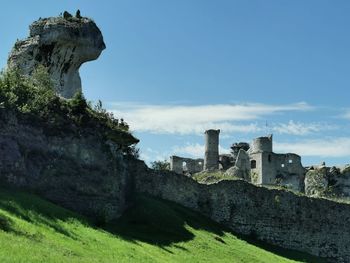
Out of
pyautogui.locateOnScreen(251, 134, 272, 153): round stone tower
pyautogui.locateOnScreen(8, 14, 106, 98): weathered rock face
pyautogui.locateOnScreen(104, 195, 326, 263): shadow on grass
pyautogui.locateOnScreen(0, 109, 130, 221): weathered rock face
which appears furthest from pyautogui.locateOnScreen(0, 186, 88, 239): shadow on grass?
pyautogui.locateOnScreen(251, 134, 272, 153): round stone tower

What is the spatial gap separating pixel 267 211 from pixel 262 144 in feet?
142

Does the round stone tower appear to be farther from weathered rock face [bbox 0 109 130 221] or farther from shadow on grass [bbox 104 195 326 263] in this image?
weathered rock face [bbox 0 109 130 221]

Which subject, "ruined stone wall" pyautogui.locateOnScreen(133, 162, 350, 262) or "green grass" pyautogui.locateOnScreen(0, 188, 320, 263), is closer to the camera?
"green grass" pyautogui.locateOnScreen(0, 188, 320, 263)

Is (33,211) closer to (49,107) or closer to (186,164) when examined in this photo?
(49,107)

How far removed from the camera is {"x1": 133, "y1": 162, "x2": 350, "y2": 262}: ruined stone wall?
37.3m

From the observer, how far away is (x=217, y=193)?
39.2m

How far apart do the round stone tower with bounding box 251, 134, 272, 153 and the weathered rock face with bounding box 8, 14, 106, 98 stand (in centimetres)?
4783

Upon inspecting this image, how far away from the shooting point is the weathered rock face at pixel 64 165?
25.5 m

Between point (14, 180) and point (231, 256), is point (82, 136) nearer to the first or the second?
point (14, 180)

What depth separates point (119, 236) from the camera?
25.4 metres

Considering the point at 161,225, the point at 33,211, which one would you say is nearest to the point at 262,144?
the point at 161,225

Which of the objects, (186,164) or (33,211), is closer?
(33,211)

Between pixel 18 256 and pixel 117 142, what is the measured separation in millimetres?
14760

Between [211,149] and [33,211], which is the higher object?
[211,149]
